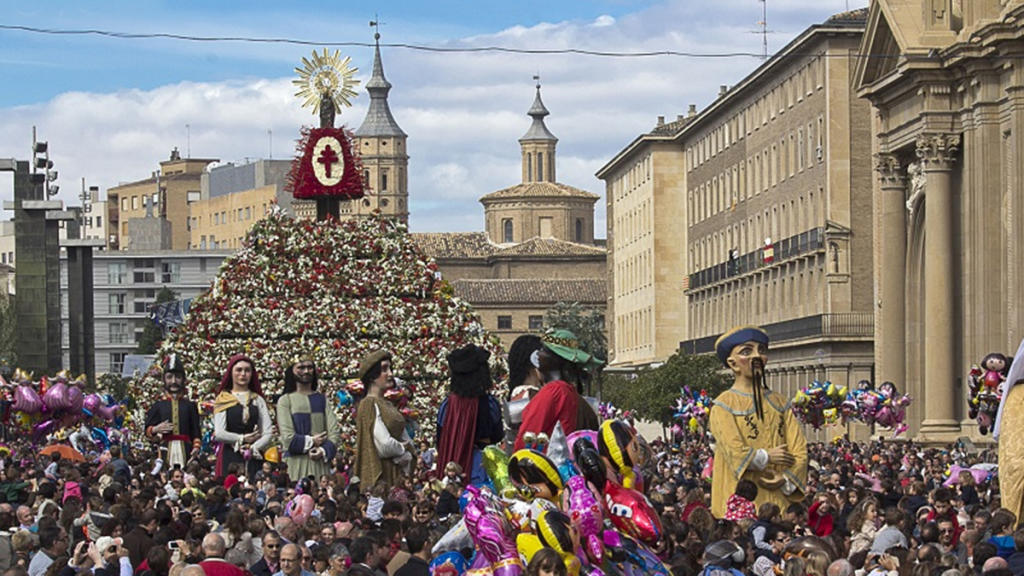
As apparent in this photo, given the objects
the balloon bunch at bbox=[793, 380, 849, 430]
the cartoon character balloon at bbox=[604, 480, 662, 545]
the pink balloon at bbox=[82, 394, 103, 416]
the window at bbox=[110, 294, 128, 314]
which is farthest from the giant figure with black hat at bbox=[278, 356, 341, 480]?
the window at bbox=[110, 294, 128, 314]

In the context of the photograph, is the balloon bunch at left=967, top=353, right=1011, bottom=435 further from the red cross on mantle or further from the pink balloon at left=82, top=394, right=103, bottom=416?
the pink balloon at left=82, top=394, right=103, bottom=416

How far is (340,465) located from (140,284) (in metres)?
167

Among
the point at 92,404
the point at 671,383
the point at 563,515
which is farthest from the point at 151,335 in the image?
the point at 563,515

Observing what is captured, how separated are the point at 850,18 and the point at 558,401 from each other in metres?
73.0

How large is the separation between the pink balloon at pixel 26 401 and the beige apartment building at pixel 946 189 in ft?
70.9

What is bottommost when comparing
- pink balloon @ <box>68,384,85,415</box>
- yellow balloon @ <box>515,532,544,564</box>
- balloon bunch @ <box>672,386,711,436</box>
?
balloon bunch @ <box>672,386,711,436</box>

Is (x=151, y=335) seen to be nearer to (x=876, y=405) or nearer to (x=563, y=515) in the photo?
(x=876, y=405)

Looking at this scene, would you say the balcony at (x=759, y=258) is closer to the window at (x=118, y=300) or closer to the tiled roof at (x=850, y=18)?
the tiled roof at (x=850, y=18)

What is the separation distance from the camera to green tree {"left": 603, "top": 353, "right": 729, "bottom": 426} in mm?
Result: 87938

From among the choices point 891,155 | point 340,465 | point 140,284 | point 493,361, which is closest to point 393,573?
point 340,465

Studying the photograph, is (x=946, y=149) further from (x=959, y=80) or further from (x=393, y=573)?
(x=393, y=573)

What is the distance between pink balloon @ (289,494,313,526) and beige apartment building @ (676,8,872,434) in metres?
56.8

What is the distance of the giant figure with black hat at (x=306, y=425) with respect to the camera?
2156 cm

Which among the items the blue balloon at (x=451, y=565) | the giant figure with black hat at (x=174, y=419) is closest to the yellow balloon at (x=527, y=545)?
the blue balloon at (x=451, y=565)
